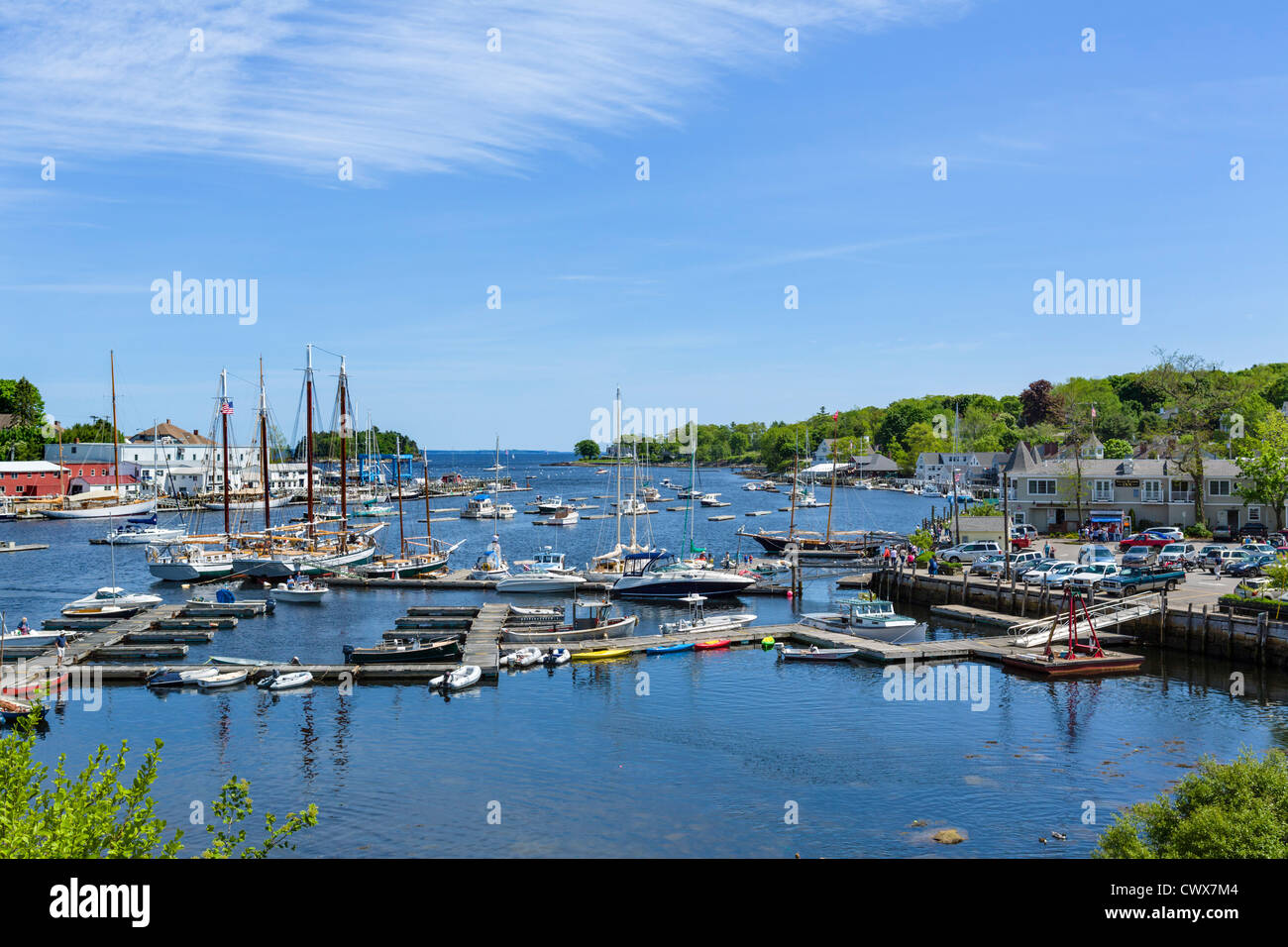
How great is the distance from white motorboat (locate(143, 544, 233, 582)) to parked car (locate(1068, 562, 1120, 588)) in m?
65.8

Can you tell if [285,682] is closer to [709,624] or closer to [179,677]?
[179,677]

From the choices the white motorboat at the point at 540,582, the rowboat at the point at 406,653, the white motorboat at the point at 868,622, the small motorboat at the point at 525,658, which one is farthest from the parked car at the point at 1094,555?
the rowboat at the point at 406,653

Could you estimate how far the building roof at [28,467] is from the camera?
16188 centimetres

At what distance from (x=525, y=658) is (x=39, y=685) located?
21.7 meters

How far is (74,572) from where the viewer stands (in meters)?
93.9

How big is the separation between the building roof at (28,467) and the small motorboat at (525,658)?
144 metres

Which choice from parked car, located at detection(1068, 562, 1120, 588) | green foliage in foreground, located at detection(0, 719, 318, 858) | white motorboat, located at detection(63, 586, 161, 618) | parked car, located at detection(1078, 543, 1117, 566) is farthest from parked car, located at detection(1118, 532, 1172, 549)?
green foliage in foreground, located at detection(0, 719, 318, 858)

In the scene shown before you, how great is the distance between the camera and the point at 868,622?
2324 inches

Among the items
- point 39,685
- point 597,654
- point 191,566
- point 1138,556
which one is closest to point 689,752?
point 597,654

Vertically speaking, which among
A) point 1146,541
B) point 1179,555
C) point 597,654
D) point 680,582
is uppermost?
point 1146,541

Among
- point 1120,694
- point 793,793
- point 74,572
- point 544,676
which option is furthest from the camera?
point 74,572

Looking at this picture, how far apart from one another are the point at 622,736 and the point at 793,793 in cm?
877

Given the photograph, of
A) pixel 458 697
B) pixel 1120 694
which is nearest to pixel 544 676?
pixel 458 697
